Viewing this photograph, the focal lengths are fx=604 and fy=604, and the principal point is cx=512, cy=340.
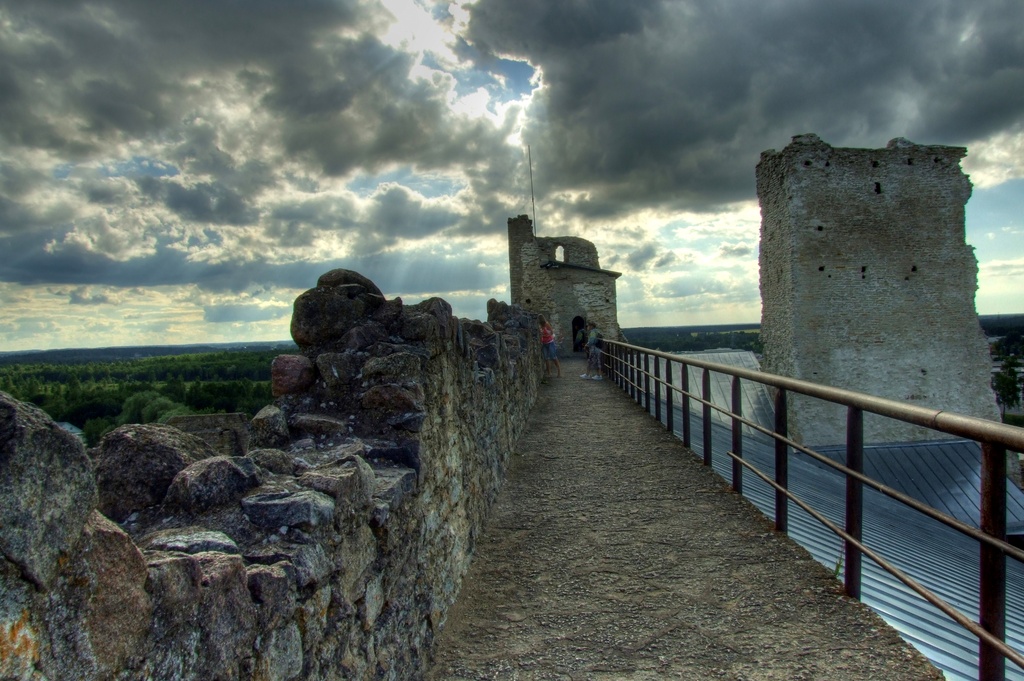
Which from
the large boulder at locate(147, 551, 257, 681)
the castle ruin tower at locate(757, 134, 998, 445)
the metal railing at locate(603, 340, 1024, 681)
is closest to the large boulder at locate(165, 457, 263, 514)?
the large boulder at locate(147, 551, 257, 681)

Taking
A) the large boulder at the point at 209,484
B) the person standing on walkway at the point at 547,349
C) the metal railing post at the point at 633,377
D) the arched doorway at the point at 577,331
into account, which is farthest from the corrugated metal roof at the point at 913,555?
the arched doorway at the point at 577,331

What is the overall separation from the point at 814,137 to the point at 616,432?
13.0 meters

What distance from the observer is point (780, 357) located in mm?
17812

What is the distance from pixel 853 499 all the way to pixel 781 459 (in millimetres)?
A: 903

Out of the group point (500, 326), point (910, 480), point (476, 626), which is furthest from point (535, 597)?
point (910, 480)

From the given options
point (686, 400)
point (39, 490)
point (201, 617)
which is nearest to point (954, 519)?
point (201, 617)

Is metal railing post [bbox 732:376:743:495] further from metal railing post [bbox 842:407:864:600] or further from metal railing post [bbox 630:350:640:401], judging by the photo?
metal railing post [bbox 630:350:640:401]

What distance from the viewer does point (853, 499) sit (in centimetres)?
313

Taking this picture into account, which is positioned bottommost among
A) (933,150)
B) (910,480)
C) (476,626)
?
(910,480)

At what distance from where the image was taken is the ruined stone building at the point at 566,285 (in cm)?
2436

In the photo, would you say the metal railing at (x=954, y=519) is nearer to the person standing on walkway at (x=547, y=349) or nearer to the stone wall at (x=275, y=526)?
the stone wall at (x=275, y=526)

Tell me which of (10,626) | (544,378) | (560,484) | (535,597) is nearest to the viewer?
(10,626)

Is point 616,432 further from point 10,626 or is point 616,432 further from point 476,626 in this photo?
point 10,626

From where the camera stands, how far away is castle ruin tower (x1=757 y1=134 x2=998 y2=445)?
54.5 feet
